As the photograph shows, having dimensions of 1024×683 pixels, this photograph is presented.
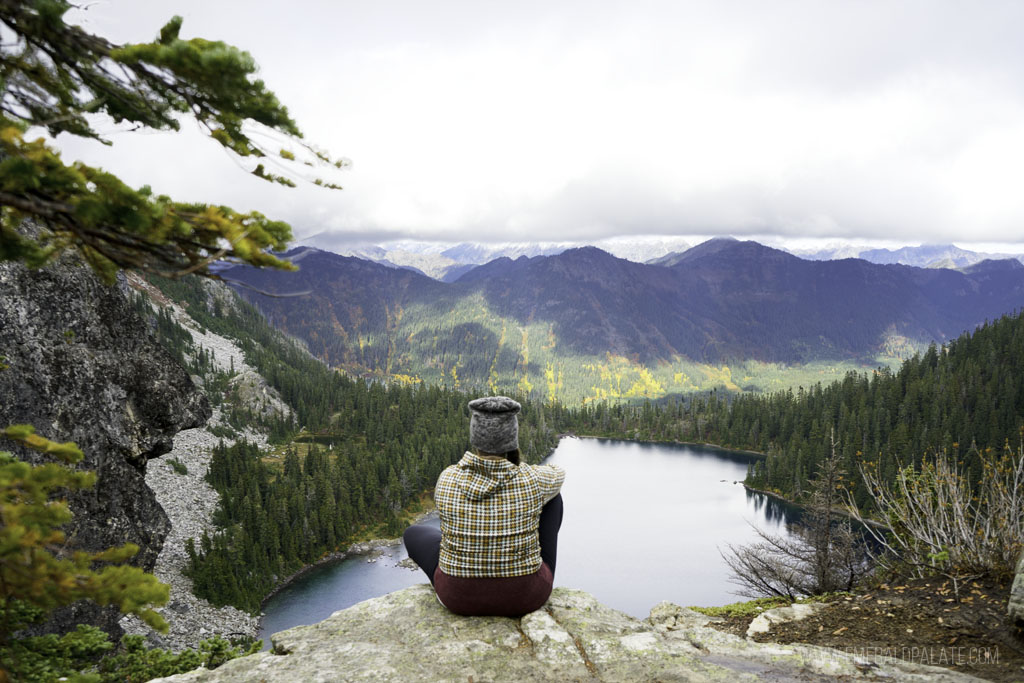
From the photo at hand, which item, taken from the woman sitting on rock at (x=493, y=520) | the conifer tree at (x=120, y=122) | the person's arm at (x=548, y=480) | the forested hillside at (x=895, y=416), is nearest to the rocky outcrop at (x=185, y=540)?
the woman sitting on rock at (x=493, y=520)

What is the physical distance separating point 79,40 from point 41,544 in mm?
3483

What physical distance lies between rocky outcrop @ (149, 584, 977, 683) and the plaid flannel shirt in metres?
0.92

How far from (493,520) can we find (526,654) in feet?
5.79

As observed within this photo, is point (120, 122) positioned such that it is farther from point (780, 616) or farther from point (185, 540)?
point (185, 540)

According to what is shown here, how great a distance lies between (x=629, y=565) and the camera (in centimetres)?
7506

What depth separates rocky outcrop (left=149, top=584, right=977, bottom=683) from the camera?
615cm

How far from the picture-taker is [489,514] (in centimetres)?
666

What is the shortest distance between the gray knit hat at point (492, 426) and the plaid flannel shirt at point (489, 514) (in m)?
0.18

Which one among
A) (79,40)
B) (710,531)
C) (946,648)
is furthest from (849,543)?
(710,531)

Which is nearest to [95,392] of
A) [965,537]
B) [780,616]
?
[780,616]

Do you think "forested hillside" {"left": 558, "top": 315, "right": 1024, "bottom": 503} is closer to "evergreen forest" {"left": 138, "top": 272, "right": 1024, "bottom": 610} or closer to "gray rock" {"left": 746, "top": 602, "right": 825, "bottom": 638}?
"evergreen forest" {"left": 138, "top": 272, "right": 1024, "bottom": 610}

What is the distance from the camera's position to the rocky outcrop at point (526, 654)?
6152mm

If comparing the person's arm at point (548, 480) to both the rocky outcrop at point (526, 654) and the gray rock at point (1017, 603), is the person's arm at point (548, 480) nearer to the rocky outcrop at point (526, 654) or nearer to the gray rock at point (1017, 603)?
the rocky outcrop at point (526, 654)

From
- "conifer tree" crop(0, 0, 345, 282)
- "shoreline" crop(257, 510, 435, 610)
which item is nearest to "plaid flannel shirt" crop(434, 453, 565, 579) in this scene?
"conifer tree" crop(0, 0, 345, 282)
